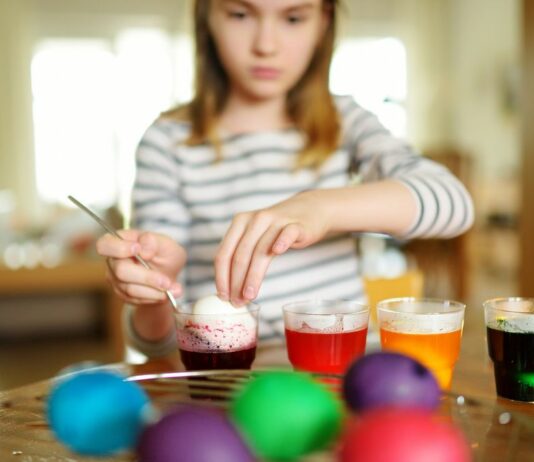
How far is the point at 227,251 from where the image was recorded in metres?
0.73

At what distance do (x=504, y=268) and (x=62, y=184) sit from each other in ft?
13.7

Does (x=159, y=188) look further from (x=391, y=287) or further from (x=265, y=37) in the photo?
(x=391, y=287)

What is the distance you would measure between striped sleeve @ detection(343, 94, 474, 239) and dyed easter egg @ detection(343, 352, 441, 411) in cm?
55

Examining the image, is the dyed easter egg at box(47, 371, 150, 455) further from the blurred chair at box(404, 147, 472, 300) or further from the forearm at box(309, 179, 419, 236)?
the blurred chair at box(404, 147, 472, 300)

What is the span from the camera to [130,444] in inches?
15.7

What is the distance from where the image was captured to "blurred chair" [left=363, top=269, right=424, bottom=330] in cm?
128

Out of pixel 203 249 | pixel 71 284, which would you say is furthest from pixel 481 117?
pixel 203 249

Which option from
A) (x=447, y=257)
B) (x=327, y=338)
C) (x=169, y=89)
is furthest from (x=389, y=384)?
(x=169, y=89)

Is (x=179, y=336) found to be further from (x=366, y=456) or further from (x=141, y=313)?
(x=366, y=456)

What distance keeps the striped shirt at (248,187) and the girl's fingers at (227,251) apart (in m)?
0.47

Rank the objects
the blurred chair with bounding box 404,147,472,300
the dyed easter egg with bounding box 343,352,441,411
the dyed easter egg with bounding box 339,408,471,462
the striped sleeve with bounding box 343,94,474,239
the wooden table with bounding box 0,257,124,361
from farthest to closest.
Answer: the blurred chair with bounding box 404,147,472,300 < the wooden table with bounding box 0,257,124,361 < the striped sleeve with bounding box 343,94,474,239 < the dyed easter egg with bounding box 343,352,441,411 < the dyed easter egg with bounding box 339,408,471,462

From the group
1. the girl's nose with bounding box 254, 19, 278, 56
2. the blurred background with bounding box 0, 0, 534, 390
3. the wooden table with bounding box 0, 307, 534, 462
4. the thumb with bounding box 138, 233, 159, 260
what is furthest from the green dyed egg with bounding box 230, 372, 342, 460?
the blurred background with bounding box 0, 0, 534, 390

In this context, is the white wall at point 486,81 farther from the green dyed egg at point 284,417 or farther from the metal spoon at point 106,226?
the green dyed egg at point 284,417

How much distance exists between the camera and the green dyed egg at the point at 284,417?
15.3 inches
